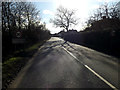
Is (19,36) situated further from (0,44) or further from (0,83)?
(0,83)

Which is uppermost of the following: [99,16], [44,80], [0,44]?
[99,16]

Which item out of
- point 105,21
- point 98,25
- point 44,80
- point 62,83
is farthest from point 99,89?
point 98,25

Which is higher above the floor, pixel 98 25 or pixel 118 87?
pixel 98 25

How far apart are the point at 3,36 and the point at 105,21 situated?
80.4ft

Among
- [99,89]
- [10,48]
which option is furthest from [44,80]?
[10,48]

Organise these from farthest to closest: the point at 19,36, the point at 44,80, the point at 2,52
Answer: the point at 19,36
the point at 2,52
the point at 44,80

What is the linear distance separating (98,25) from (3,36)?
26.8 m

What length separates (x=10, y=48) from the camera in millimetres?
18000

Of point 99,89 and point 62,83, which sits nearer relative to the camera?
point 99,89

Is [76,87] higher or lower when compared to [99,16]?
lower

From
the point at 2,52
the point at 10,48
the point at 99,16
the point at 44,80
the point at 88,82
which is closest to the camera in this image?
the point at 88,82

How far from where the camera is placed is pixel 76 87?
5.12m

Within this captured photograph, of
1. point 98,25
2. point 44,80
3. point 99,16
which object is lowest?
point 44,80

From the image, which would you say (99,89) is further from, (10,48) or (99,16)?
(99,16)
